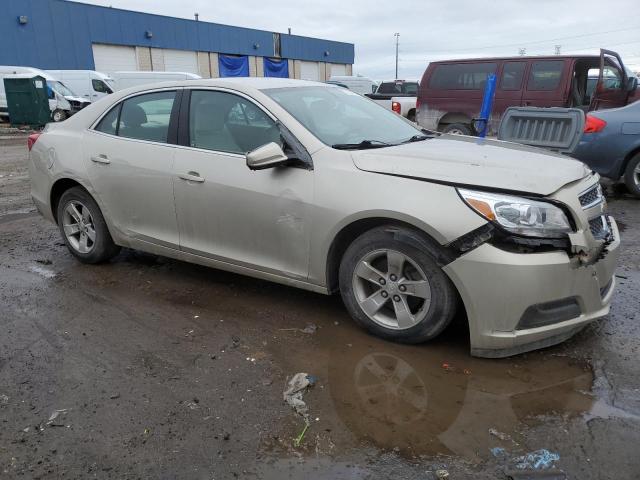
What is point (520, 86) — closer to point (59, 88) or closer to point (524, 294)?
point (524, 294)

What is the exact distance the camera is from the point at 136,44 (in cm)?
3494

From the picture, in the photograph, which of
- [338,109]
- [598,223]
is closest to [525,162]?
[598,223]

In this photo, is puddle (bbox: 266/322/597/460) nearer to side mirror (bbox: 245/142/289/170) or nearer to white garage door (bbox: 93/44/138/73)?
side mirror (bbox: 245/142/289/170)

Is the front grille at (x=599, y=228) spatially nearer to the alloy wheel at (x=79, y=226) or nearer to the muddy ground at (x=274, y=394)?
the muddy ground at (x=274, y=394)

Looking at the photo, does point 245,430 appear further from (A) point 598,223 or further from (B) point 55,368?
(A) point 598,223

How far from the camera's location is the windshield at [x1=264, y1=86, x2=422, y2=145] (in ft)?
12.4

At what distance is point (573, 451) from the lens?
2.47 metres

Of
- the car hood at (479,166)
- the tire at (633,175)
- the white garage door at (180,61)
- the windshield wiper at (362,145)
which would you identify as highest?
the white garage door at (180,61)

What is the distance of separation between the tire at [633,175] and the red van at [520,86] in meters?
2.54

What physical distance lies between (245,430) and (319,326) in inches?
48.0

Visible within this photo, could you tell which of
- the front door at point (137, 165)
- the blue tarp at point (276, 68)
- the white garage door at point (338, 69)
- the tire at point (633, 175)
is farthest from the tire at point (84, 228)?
the white garage door at point (338, 69)

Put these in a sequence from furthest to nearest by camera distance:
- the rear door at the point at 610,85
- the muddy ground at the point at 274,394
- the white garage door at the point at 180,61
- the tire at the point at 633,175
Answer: the white garage door at the point at 180,61
the rear door at the point at 610,85
the tire at the point at 633,175
the muddy ground at the point at 274,394

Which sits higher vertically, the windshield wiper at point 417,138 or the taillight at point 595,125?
the windshield wiper at point 417,138

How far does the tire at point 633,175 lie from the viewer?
24.3 ft
